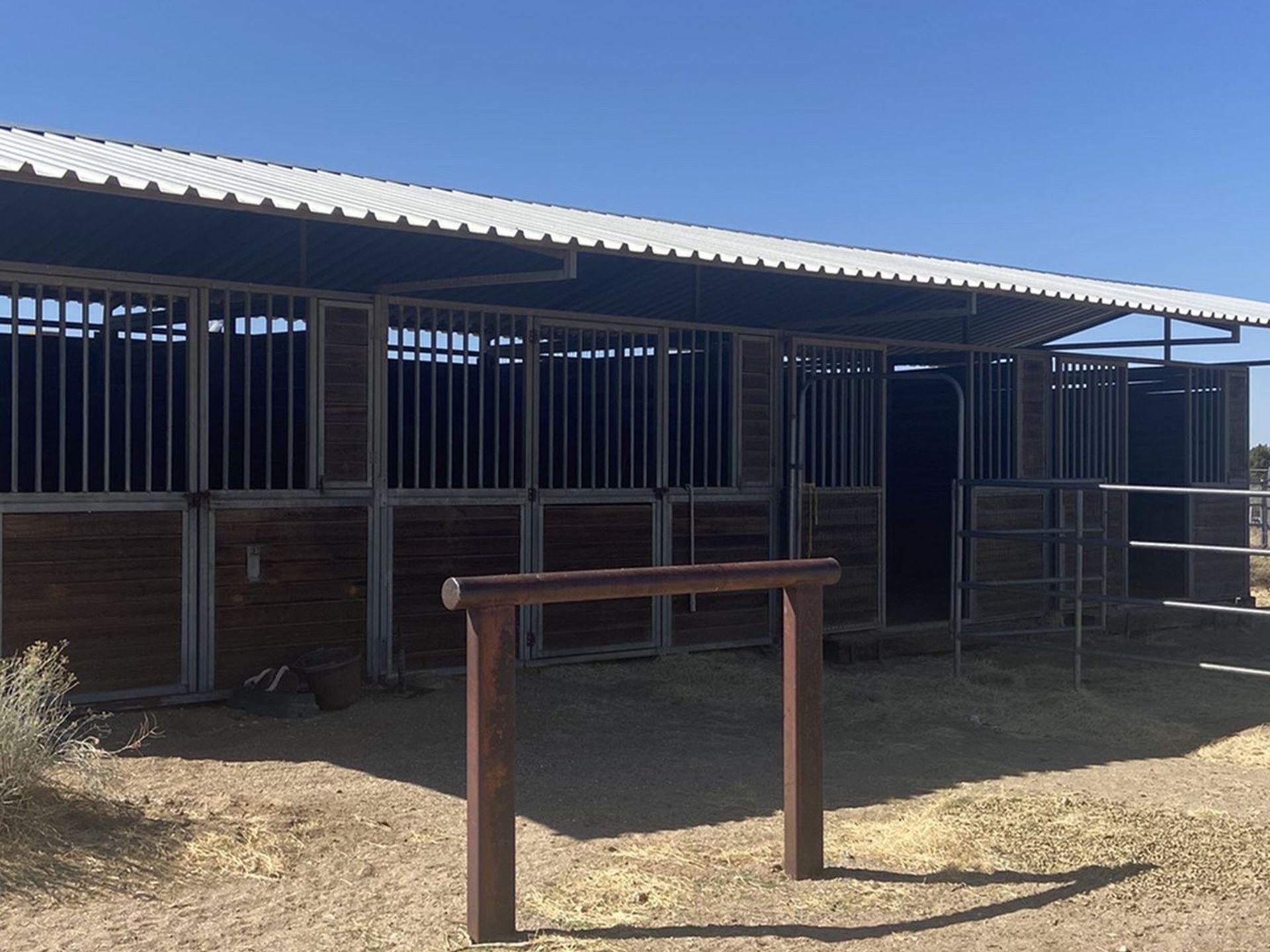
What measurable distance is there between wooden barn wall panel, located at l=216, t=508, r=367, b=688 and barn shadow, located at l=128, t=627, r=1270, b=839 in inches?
13.4

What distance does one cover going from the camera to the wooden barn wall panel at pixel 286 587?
21.1 ft

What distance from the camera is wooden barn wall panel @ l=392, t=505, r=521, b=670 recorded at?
7.04 meters

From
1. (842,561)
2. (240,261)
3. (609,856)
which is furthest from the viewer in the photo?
(842,561)

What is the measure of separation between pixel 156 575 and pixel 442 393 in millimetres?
2907

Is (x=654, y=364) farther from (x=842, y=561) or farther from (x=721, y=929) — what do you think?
(x=721, y=929)

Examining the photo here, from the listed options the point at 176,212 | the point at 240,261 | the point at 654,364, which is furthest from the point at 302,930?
the point at 654,364

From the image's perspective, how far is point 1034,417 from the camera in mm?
9672

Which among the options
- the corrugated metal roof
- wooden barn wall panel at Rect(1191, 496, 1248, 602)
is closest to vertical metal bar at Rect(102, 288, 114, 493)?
the corrugated metal roof

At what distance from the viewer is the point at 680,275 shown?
8.18m

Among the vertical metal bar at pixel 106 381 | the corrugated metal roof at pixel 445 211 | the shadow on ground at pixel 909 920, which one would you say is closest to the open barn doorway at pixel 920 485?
the corrugated metal roof at pixel 445 211

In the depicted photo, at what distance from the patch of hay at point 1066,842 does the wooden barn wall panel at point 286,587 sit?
10.4ft

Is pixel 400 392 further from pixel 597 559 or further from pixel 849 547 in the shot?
pixel 849 547

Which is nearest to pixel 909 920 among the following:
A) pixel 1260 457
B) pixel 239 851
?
pixel 239 851

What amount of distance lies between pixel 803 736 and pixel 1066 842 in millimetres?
1077
